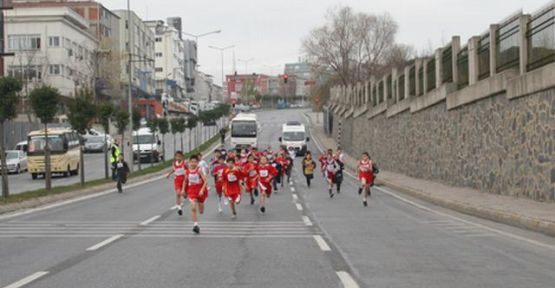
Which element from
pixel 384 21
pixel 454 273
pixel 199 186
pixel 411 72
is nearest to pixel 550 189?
pixel 199 186

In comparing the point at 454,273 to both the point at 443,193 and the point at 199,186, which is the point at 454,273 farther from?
the point at 443,193

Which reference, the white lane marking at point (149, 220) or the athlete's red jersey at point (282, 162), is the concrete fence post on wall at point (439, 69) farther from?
the white lane marking at point (149, 220)

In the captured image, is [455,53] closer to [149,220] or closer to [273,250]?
[149,220]

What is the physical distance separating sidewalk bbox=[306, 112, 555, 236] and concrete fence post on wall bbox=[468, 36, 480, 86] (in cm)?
386

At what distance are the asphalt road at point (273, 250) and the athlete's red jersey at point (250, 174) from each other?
1.78 m

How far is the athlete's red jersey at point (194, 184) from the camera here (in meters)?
17.2

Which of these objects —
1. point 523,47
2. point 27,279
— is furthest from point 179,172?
point 27,279

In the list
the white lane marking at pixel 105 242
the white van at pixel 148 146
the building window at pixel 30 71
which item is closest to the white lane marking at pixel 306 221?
the white lane marking at pixel 105 242

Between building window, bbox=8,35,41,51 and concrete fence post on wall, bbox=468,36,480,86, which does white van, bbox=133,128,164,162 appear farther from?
concrete fence post on wall, bbox=468,36,480,86

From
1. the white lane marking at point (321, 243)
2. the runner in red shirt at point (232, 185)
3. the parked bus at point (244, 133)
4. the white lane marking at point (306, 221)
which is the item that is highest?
the parked bus at point (244, 133)

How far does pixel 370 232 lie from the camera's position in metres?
15.9

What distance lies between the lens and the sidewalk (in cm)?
1606

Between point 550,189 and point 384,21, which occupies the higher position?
point 384,21

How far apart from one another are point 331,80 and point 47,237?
98938 mm
